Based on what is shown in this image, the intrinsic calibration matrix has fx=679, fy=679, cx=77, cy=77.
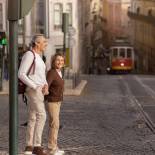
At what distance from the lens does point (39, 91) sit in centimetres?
954

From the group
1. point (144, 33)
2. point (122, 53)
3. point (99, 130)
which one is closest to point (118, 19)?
point (144, 33)

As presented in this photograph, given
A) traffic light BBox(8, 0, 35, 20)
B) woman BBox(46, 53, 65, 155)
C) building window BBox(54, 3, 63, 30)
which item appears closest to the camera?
traffic light BBox(8, 0, 35, 20)

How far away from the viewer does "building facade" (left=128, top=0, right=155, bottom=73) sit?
8097 centimetres

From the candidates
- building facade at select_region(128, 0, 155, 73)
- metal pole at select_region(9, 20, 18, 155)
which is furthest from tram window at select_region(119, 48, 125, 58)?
metal pole at select_region(9, 20, 18, 155)

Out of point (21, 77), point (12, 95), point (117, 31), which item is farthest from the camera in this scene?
point (117, 31)

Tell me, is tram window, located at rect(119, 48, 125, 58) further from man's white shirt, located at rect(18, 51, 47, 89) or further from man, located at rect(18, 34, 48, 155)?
man's white shirt, located at rect(18, 51, 47, 89)

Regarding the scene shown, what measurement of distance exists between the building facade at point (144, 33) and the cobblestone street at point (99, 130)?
59224mm

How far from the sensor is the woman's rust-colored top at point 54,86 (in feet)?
32.8

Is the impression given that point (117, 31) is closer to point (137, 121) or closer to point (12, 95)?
point (137, 121)

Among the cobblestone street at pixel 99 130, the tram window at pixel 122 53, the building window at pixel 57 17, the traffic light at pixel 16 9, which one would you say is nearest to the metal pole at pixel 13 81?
the traffic light at pixel 16 9

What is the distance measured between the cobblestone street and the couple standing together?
2.36 ft

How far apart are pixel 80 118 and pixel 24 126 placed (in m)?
2.42

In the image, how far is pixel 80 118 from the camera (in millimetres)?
16500

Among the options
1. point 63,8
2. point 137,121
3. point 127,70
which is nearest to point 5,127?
point 137,121
